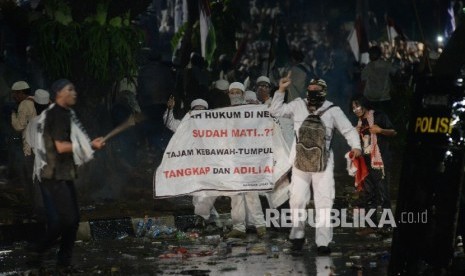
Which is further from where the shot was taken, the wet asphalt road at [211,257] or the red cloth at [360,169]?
the red cloth at [360,169]

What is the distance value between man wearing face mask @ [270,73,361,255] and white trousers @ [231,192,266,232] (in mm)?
1269

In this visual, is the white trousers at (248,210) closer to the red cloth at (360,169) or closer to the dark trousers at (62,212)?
the red cloth at (360,169)

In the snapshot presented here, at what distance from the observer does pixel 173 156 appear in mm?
14430

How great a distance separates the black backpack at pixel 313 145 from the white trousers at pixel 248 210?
1.64 metres

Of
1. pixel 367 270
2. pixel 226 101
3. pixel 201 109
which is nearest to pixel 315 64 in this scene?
pixel 226 101

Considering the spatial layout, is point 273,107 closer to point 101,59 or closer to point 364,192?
point 364,192

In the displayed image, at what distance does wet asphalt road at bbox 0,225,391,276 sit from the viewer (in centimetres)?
1143

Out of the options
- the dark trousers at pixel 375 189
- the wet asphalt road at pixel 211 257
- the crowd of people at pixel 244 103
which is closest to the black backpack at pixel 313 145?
the crowd of people at pixel 244 103

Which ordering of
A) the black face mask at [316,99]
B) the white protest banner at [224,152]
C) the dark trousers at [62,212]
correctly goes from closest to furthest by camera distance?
1. the dark trousers at [62,212]
2. the black face mask at [316,99]
3. the white protest banner at [224,152]

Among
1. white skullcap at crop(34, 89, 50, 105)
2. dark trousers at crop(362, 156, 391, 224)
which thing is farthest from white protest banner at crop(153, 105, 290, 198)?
white skullcap at crop(34, 89, 50, 105)

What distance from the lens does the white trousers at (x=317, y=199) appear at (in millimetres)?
12758

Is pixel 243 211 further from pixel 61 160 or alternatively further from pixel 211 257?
pixel 61 160

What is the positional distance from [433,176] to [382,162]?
5483 mm

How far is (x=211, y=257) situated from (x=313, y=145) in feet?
5.35
